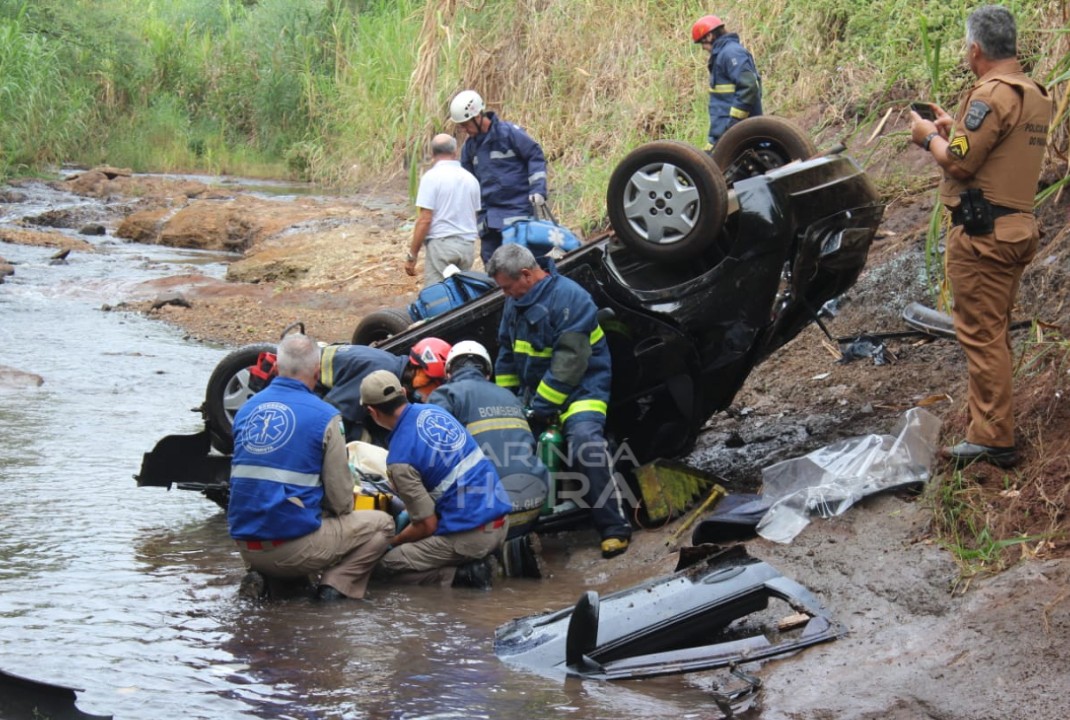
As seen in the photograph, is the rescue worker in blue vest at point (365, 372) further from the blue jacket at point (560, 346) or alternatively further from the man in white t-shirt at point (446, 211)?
the man in white t-shirt at point (446, 211)

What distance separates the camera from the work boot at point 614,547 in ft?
22.0

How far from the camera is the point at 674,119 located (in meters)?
14.5

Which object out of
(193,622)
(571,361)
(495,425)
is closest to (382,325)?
(495,425)

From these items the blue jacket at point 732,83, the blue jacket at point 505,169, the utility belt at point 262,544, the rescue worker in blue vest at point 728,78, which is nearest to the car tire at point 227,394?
the utility belt at point 262,544

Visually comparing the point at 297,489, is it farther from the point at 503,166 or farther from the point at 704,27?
the point at 704,27

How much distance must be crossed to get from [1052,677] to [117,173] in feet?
86.3

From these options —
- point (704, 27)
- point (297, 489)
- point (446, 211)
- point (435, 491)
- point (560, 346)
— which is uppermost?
point (704, 27)

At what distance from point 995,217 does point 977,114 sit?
18.1 inches

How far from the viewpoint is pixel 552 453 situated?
Answer: 699cm

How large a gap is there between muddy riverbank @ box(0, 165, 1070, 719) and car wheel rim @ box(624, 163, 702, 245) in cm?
157

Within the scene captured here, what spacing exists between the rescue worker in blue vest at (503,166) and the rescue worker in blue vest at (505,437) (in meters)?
3.63

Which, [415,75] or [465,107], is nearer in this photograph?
[465,107]

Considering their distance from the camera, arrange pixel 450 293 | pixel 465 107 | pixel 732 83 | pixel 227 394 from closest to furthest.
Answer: pixel 227 394
pixel 450 293
pixel 465 107
pixel 732 83

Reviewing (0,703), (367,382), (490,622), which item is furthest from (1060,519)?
(0,703)
